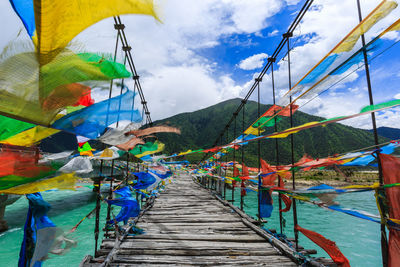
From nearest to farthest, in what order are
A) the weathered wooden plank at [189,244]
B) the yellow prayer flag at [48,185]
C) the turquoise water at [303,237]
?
the yellow prayer flag at [48,185] < the weathered wooden plank at [189,244] < the turquoise water at [303,237]

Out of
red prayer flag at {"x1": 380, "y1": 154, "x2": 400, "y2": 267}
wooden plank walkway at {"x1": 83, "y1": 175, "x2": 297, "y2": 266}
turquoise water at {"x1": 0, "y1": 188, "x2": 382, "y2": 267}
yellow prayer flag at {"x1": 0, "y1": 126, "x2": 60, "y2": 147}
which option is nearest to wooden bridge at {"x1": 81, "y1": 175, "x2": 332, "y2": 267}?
wooden plank walkway at {"x1": 83, "y1": 175, "x2": 297, "y2": 266}

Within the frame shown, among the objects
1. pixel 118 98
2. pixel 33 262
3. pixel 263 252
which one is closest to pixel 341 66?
pixel 118 98

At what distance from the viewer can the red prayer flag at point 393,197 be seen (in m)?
1.44

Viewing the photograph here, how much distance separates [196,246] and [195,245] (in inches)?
1.6

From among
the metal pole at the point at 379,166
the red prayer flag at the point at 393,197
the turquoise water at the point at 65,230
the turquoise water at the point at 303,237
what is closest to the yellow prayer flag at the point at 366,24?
the metal pole at the point at 379,166

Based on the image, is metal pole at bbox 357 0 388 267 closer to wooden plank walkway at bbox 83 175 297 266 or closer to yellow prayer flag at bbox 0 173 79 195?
wooden plank walkway at bbox 83 175 297 266

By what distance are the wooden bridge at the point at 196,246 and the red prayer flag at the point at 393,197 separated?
0.85 meters

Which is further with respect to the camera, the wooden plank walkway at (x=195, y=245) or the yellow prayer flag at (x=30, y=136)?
the wooden plank walkway at (x=195, y=245)

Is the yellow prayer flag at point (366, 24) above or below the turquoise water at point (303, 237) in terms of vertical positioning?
above

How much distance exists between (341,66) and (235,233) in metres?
2.96

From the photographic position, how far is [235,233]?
3.36 metres

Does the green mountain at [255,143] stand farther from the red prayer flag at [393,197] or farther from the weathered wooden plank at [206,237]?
the red prayer flag at [393,197]

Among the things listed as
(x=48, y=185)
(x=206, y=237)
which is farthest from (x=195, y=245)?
(x=48, y=185)

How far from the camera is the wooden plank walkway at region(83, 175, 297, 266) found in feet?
7.82
